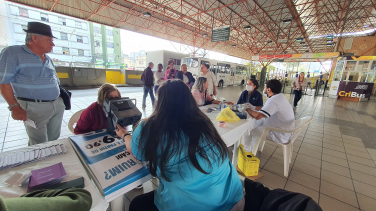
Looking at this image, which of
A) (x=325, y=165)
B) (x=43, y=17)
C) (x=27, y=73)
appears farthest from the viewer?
(x=43, y=17)

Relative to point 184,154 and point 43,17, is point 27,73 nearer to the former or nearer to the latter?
point 184,154

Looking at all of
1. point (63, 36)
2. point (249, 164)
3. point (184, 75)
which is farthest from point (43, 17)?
point (249, 164)

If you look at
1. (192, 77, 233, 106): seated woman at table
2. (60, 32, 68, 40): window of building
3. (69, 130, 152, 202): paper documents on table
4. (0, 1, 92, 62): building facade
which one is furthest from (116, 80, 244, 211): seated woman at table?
(60, 32, 68, 40): window of building

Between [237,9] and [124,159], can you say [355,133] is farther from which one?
[237,9]

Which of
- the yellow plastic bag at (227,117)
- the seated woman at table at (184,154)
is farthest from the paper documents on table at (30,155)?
the yellow plastic bag at (227,117)

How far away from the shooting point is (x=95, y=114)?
1.55m

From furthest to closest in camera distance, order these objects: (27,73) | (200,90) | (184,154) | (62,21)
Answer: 1. (62,21)
2. (200,90)
3. (27,73)
4. (184,154)

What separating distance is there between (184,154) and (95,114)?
1165 mm

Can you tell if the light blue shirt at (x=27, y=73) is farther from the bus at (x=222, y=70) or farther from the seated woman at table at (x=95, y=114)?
the bus at (x=222, y=70)

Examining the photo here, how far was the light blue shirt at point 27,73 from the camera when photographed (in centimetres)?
140

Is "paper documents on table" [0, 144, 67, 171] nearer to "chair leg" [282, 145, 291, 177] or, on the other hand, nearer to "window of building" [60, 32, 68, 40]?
"chair leg" [282, 145, 291, 177]

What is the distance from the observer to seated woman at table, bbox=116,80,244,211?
809mm

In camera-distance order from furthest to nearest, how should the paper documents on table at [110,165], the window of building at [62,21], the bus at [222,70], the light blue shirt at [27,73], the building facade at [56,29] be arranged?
the window of building at [62,21]
the building facade at [56,29]
the bus at [222,70]
the light blue shirt at [27,73]
the paper documents on table at [110,165]

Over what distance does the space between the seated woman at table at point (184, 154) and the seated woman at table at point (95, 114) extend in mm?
814
